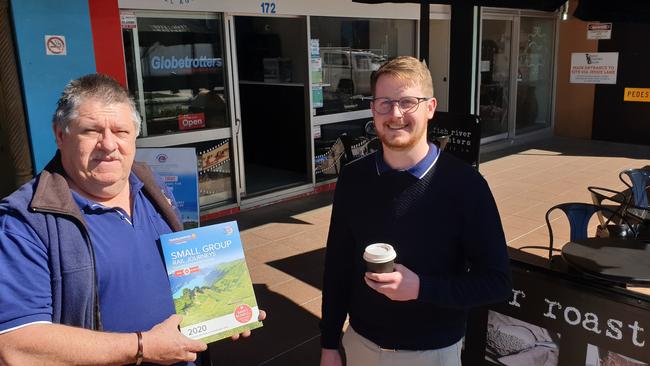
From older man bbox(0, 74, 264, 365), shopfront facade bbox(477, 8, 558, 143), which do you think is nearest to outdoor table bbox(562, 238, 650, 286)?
older man bbox(0, 74, 264, 365)

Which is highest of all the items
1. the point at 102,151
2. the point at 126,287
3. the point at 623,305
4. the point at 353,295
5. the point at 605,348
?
the point at 102,151

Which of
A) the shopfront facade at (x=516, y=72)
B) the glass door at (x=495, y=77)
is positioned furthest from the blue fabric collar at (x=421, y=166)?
the glass door at (x=495, y=77)

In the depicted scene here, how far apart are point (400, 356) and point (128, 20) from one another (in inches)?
176

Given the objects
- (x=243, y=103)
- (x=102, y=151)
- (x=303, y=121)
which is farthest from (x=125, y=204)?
(x=243, y=103)

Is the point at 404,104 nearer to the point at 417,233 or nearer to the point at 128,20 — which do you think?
the point at 417,233

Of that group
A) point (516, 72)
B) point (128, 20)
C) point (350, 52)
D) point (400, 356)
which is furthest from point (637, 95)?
point (400, 356)

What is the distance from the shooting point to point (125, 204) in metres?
1.73

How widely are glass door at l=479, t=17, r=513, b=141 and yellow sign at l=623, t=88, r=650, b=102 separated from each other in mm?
2399

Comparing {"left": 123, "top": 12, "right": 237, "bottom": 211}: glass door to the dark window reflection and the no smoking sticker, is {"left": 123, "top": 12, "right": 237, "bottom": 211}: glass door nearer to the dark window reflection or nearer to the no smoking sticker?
the dark window reflection

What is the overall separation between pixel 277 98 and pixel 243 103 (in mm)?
958

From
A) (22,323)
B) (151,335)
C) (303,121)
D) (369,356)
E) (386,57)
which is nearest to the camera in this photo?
(22,323)

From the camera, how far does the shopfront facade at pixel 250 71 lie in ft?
15.2

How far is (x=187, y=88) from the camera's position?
5.74 meters

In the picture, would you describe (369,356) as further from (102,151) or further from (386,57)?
(386,57)
